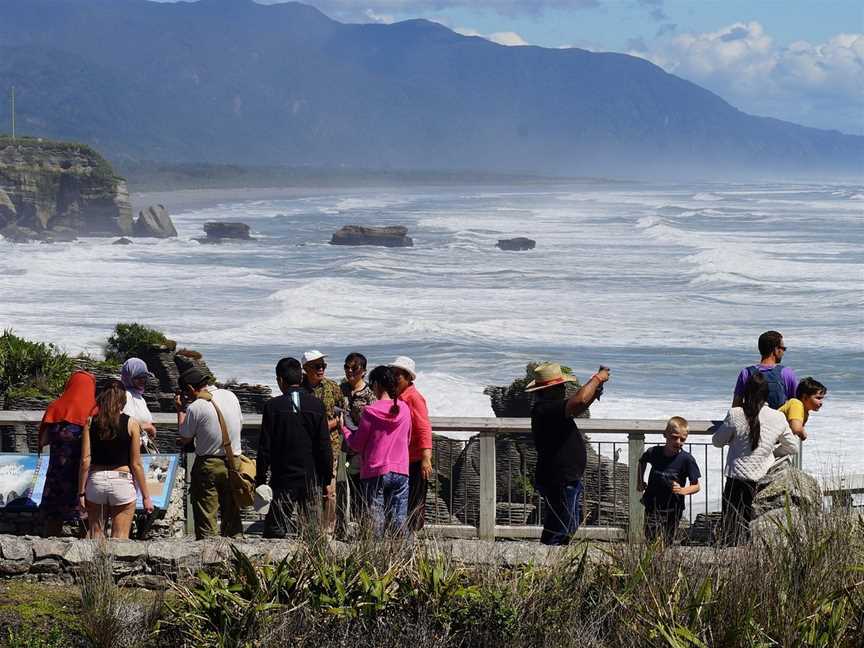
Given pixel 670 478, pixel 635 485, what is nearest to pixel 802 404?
pixel 670 478

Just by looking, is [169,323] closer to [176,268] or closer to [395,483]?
[176,268]

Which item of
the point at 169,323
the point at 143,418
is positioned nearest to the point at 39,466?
the point at 143,418

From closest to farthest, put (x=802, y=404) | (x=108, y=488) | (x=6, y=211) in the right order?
(x=108, y=488), (x=802, y=404), (x=6, y=211)

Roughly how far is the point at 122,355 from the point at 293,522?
1569cm

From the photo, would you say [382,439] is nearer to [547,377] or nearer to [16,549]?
[547,377]

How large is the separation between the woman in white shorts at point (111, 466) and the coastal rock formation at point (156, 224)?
120995 millimetres

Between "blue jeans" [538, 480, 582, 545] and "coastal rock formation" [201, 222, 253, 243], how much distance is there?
9755cm

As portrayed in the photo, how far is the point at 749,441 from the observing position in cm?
714

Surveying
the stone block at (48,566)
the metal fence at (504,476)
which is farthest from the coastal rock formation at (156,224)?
the stone block at (48,566)

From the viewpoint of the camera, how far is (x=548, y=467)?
7121 mm

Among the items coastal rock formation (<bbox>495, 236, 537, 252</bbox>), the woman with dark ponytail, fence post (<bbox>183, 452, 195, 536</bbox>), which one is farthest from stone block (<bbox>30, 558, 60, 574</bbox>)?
coastal rock formation (<bbox>495, 236, 537, 252</bbox>)

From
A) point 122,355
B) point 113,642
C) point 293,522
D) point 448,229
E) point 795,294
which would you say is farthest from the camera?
point 448,229

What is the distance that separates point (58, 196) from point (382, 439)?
15096 centimetres

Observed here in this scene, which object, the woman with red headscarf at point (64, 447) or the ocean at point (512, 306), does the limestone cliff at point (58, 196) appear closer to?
the ocean at point (512, 306)
